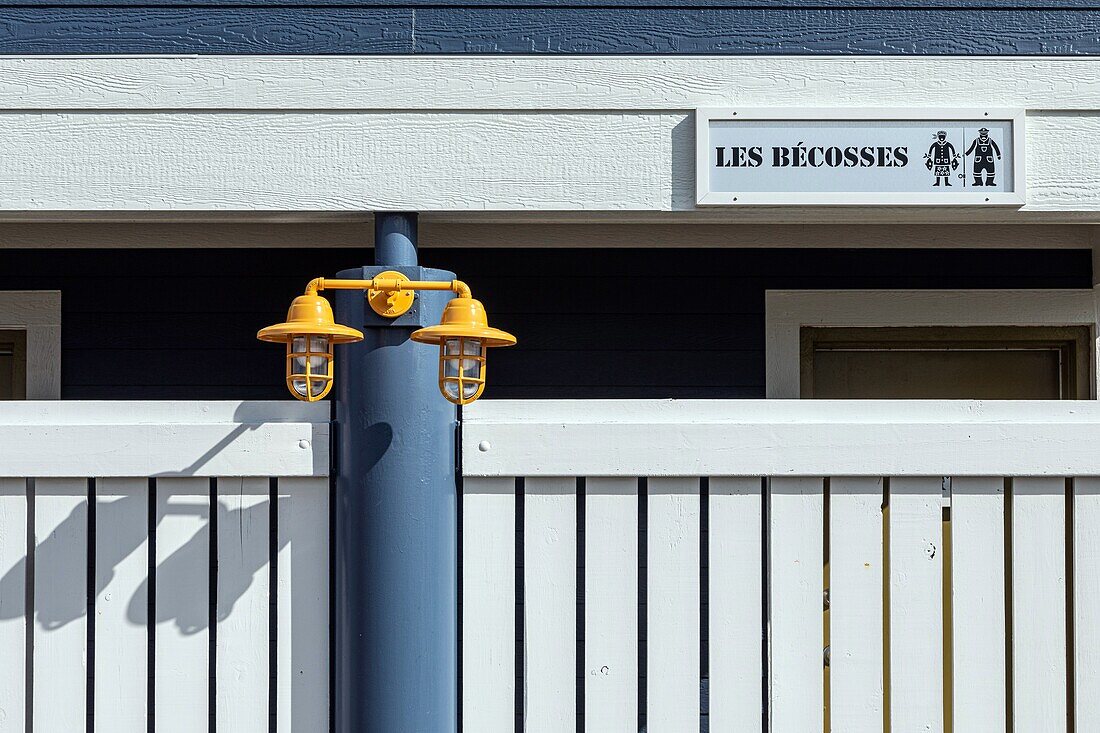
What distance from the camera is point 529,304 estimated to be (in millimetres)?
3100

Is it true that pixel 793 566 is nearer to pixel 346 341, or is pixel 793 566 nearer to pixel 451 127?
pixel 346 341

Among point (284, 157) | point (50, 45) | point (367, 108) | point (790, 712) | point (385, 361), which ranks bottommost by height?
point (790, 712)

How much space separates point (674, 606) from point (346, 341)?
854 mm

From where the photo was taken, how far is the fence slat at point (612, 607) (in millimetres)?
1731

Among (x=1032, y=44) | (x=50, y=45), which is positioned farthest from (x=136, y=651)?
(x=1032, y=44)

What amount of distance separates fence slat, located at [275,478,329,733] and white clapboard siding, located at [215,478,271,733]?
1.5 inches

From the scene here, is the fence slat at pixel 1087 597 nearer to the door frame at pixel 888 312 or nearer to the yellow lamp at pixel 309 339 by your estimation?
the door frame at pixel 888 312

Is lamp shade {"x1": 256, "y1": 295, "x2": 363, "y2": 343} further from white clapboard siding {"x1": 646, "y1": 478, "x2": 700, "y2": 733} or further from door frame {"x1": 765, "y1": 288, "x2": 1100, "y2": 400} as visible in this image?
door frame {"x1": 765, "y1": 288, "x2": 1100, "y2": 400}

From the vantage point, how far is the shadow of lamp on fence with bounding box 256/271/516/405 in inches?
60.5

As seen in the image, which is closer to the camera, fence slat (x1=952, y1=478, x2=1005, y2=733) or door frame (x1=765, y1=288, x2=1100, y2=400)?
fence slat (x1=952, y1=478, x2=1005, y2=733)

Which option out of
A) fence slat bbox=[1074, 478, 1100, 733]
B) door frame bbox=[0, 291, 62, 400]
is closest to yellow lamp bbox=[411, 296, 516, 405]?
fence slat bbox=[1074, 478, 1100, 733]

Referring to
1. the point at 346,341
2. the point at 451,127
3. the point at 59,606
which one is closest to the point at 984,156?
the point at 451,127

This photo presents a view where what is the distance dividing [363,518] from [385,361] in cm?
32

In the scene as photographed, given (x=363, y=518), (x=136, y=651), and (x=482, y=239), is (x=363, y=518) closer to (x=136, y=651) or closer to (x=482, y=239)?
(x=136, y=651)
